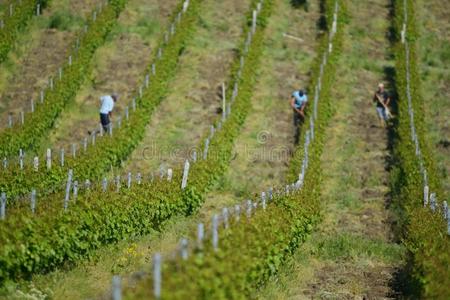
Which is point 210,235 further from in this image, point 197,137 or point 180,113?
point 180,113

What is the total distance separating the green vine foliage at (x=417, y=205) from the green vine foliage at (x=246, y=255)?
2585 millimetres

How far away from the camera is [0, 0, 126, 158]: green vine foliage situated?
23.4m

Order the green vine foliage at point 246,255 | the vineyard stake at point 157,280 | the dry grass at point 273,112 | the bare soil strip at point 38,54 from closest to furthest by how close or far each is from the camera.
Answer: the vineyard stake at point 157,280 < the green vine foliage at point 246,255 < the dry grass at point 273,112 < the bare soil strip at point 38,54

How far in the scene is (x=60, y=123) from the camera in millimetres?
26641

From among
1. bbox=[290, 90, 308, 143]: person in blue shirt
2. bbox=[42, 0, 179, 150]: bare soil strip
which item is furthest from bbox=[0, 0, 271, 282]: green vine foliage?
bbox=[290, 90, 308, 143]: person in blue shirt

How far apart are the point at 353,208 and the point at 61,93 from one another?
538 inches

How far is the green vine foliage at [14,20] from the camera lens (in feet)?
104

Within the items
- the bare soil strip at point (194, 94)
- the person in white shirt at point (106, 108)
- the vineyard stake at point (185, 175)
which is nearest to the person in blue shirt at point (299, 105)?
the bare soil strip at point (194, 94)

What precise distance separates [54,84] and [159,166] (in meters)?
8.28

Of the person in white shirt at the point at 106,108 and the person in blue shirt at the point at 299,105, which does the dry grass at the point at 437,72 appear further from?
the person in white shirt at the point at 106,108

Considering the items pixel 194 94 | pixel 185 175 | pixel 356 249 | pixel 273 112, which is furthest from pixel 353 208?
pixel 194 94

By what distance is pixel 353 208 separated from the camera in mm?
20094

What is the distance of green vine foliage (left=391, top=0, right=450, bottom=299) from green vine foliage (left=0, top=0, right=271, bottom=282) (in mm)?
5924

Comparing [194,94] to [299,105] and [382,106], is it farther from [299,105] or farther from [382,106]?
[382,106]
